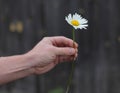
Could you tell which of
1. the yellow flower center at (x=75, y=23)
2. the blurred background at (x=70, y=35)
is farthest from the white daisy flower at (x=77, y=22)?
the blurred background at (x=70, y=35)

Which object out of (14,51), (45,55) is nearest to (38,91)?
(14,51)

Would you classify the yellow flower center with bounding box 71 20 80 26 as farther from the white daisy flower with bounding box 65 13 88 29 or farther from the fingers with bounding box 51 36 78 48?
the fingers with bounding box 51 36 78 48

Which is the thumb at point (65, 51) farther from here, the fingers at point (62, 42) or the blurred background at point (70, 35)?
the blurred background at point (70, 35)

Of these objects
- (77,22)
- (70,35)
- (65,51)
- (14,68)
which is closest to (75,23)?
(77,22)

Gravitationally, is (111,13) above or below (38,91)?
above

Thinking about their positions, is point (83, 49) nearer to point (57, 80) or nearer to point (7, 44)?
point (57, 80)

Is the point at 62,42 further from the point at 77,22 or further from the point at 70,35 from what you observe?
the point at 70,35
